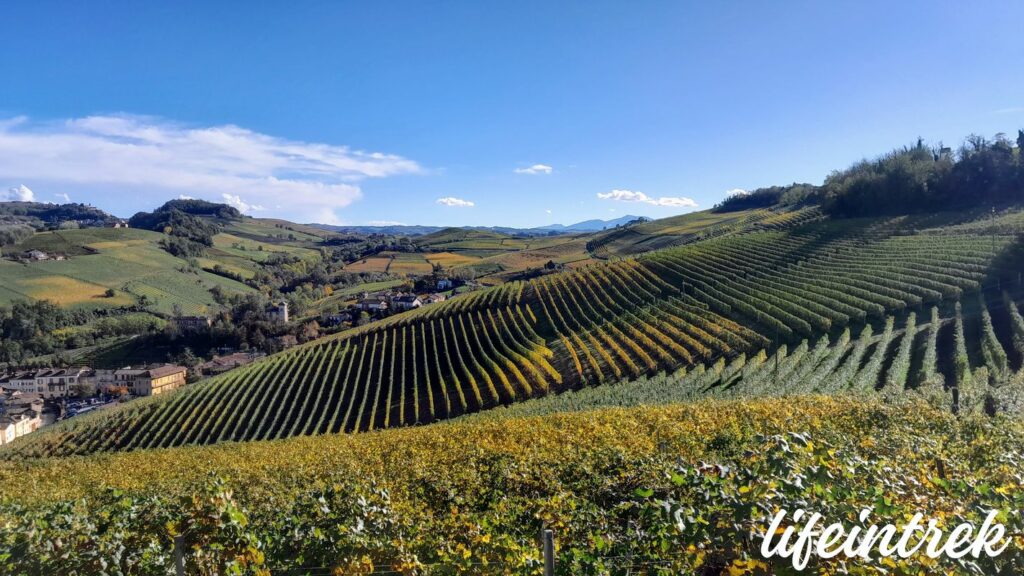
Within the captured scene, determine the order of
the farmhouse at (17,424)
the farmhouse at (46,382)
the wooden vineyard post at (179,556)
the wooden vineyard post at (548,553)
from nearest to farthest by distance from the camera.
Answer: the wooden vineyard post at (548,553) → the wooden vineyard post at (179,556) → the farmhouse at (17,424) → the farmhouse at (46,382)

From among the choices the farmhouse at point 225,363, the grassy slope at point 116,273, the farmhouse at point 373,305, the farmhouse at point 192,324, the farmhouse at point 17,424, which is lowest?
the farmhouse at point 17,424

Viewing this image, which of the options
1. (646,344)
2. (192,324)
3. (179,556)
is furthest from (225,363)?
(179,556)

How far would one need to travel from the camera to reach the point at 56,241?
145625 millimetres

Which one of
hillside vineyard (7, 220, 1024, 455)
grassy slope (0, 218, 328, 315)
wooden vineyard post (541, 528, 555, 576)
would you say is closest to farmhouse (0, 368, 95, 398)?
grassy slope (0, 218, 328, 315)

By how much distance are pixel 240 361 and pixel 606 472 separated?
83.1 metres

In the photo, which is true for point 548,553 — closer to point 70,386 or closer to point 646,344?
point 646,344

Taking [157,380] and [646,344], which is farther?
[157,380]

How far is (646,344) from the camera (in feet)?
121

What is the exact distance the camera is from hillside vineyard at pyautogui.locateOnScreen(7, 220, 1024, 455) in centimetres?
2780

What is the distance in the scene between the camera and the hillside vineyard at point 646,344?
91.2 feet

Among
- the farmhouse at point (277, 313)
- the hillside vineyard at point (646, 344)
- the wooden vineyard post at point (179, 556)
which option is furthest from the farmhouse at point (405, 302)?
the wooden vineyard post at point (179, 556)

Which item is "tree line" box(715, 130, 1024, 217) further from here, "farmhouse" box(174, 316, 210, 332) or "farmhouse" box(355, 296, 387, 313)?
"farmhouse" box(174, 316, 210, 332)

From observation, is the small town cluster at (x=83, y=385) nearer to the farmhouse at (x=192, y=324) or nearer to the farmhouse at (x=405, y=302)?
the farmhouse at (x=192, y=324)

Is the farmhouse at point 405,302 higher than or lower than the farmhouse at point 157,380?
higher
